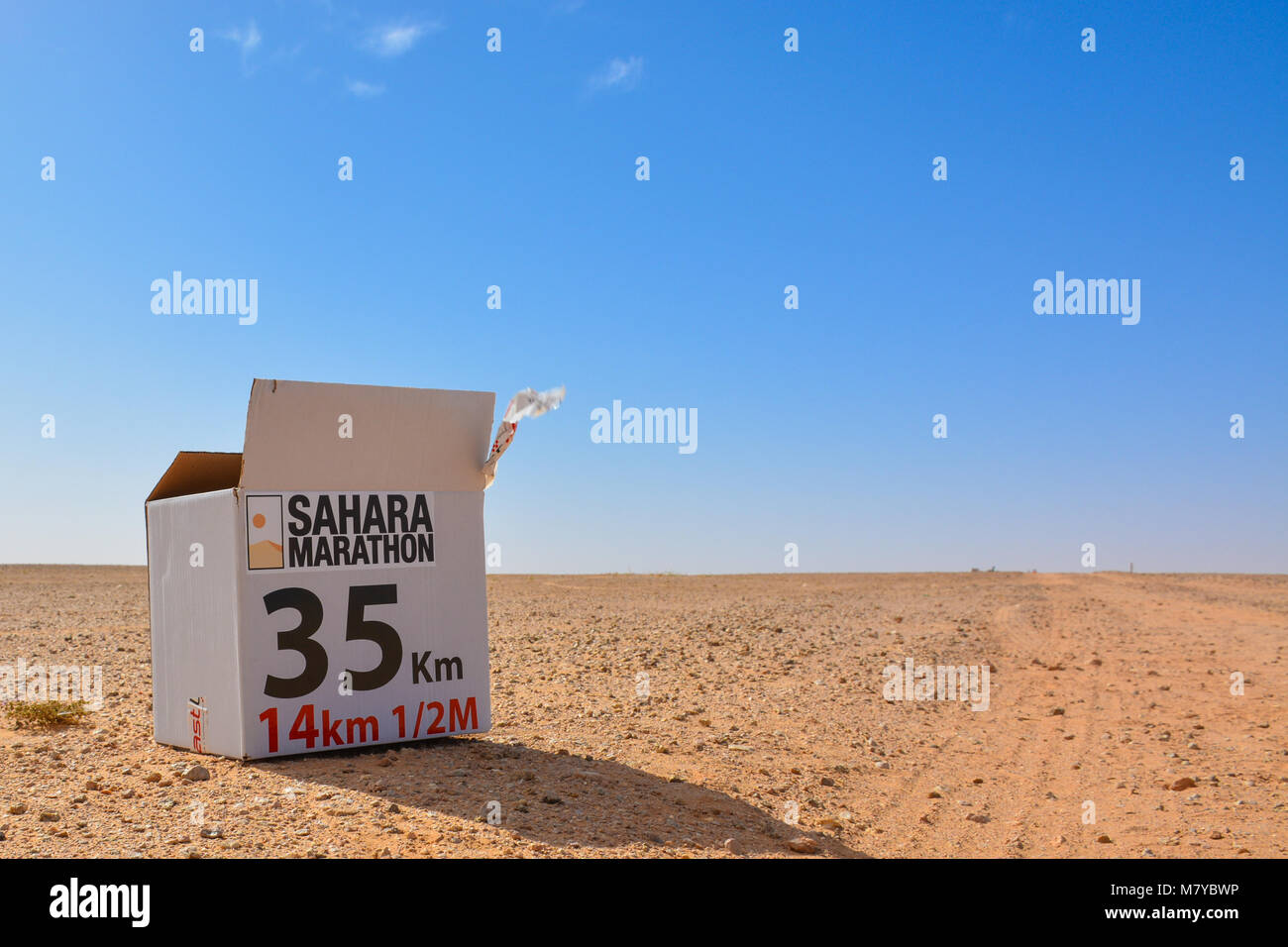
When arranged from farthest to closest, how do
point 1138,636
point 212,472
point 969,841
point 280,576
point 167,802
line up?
point 1138,636 → point 212,472 → point 969,841 → point 280,576 → point 167,802

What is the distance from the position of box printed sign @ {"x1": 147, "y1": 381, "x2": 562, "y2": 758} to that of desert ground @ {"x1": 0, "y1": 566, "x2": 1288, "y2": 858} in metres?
0.34

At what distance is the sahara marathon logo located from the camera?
6.71 metres

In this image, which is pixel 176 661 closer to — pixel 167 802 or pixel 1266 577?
pixel 167 802

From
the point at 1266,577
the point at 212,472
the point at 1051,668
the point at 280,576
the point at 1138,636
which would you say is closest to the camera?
the point at 280,576

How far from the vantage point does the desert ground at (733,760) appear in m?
5.56

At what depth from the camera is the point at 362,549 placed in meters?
7.14

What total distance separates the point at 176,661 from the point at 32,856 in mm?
2833

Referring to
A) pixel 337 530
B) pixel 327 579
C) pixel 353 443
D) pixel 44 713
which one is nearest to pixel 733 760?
pixel 327 579

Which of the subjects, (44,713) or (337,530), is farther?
(44,713)

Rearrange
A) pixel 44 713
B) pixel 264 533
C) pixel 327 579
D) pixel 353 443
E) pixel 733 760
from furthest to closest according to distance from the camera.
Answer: pixel 733 760 → pixel 44 713 → pixel 353 443 → pixel 327 579 → pixel 264 533

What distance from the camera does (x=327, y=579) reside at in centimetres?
696

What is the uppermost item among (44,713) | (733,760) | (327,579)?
(327,579)

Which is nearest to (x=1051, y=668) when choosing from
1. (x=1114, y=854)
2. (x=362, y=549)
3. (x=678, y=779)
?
(x=1114, y=854)

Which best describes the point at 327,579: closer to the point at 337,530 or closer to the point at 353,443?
the point at 337,530
